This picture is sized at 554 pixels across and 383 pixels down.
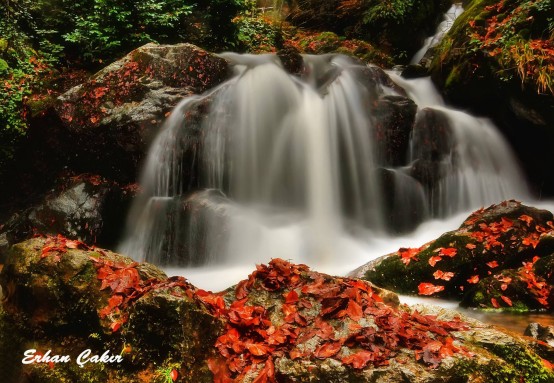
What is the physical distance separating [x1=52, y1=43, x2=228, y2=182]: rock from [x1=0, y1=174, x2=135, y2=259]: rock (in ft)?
1.33

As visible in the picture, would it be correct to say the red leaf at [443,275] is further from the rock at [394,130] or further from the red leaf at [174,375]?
the rock at [394,130]

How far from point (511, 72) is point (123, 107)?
835 cm

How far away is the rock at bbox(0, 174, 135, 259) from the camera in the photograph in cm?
746

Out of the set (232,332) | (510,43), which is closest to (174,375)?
(232,332)

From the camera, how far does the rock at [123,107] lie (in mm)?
8188

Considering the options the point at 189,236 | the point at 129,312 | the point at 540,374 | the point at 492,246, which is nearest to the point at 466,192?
the point at 492,246

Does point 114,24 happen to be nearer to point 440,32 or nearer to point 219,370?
point 219,370

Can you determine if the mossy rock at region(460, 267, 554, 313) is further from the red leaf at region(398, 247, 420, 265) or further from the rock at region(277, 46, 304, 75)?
the rock at region(277, 46, 304, 75)

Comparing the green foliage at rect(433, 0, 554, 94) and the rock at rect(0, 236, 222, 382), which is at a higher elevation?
the green foliage at rect(433, 0, 554, 94)

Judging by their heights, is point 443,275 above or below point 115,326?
below

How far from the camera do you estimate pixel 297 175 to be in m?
8.47

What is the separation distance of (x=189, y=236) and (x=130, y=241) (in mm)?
1385

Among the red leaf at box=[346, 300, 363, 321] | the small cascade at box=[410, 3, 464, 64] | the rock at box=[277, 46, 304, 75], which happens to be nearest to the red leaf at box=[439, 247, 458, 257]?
the red leaf at box=[346, 300, 363, 321]

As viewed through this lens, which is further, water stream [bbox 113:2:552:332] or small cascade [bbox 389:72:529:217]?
small cascade [bbox 389:72:529:217]
